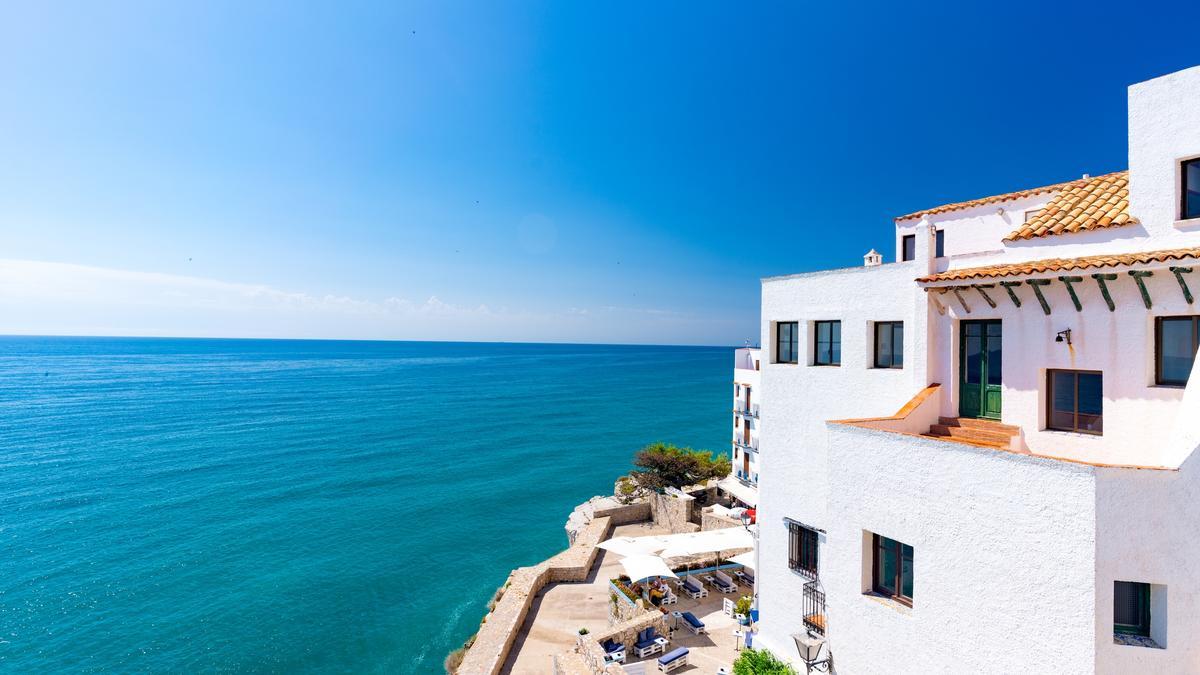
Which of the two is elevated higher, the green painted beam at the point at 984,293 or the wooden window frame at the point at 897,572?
the green painted beam at the point at 984,293

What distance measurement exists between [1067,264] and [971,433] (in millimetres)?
4119

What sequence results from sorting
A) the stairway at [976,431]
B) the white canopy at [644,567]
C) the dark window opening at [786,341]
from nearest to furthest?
the stairway at [976,431] → the dark window opening at [786,341] → the white canopy at [644,567]

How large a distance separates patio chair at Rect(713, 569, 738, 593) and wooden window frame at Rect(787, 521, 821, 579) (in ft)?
38.3

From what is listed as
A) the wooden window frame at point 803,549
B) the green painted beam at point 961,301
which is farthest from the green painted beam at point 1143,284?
the wooden window frame at point 803,549

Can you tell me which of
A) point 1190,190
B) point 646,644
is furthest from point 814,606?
point 1190,190

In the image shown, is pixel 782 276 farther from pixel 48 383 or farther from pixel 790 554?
pixel 48 383

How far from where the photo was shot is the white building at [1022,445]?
7626mm

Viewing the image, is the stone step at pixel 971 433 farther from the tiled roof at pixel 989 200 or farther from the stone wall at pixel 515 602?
the stone wall at pixel 515 602

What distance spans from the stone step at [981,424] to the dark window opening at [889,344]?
1.67 meters

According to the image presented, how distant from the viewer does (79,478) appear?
52688 millimetres

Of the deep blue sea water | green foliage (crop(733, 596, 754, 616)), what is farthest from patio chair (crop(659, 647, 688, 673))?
the deep blue sea water

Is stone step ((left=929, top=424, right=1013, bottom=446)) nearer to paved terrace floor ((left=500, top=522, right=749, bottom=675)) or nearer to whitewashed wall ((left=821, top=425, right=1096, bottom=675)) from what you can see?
whitewashed wall ((left=821, top=425, right=1096, bottom=675))

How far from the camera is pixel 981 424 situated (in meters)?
11.6

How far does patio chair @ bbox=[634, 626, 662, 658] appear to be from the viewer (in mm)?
19156
